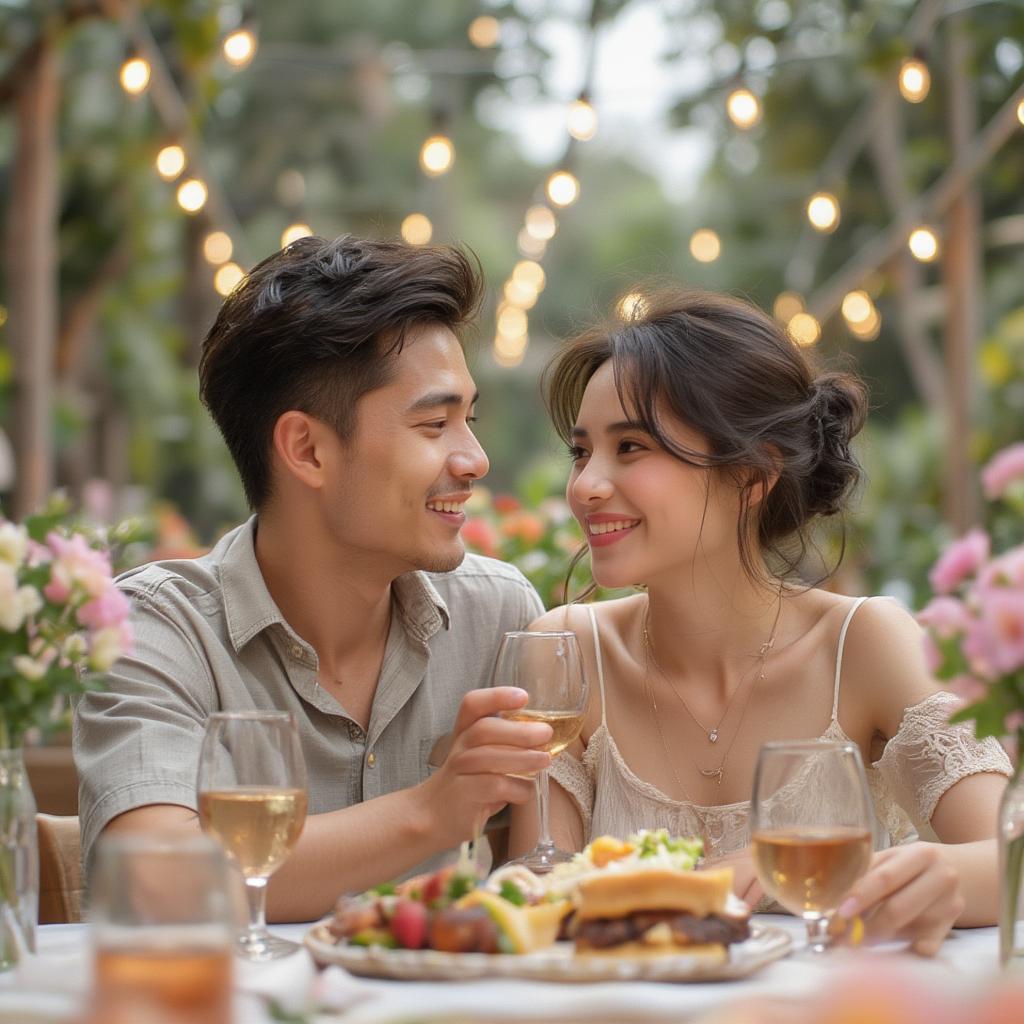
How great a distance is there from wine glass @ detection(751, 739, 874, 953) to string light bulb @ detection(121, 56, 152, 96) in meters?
4.60

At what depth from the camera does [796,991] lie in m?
1.46

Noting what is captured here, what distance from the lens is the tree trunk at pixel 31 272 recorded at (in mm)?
7180

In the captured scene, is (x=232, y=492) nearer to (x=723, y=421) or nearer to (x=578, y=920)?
(x=723, y=421)

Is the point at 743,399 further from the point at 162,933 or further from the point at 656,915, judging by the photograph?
the point at 162,933

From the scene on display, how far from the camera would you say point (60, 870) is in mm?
2482

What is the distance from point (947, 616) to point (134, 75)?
4738mm

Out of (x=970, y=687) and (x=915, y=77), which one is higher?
(x=915, y=77)

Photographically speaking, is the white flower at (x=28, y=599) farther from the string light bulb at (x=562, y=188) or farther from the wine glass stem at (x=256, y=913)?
the string light bulb at (x=562, y=188)

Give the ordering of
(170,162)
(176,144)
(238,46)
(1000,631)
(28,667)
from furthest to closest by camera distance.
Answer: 1. (176,144)
2. (170,162)
3. (238,46)
4. (28,667)
5. (1000,631)

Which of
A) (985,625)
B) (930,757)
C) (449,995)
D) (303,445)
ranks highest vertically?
(303,445)

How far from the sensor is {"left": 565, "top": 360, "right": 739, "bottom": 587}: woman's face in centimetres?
266

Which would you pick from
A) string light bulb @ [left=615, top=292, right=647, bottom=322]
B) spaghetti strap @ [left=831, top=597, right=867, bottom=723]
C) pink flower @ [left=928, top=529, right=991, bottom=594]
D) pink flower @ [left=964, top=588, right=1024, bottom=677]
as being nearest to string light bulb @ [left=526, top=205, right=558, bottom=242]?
string light bulb @ [left=615, top=292, right=647, bottom=322]

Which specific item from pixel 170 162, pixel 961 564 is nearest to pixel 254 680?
pixel 961 564

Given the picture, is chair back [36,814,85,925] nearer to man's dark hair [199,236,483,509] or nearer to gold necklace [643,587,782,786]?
man's dark hair [199,236,483,509]
